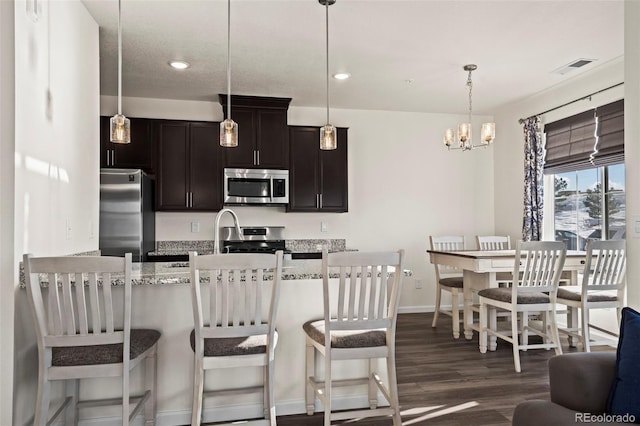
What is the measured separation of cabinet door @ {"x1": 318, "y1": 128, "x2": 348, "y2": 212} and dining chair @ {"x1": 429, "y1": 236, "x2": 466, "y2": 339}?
3.90ft

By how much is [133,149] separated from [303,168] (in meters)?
1.93

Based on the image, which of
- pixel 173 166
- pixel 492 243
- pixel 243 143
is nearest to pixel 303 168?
pixel 243 143

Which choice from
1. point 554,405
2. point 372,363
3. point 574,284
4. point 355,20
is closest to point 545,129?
point 574,284

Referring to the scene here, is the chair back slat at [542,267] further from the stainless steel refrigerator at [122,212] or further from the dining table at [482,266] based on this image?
the stainless steel refrigerator at [122,212]

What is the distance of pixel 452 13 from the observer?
3.02 m

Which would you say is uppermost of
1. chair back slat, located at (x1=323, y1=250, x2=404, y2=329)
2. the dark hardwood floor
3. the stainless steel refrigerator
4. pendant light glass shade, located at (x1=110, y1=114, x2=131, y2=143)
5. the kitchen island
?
pendant light glass shade, located at (x1=110, y1=114, x2=131, y2=143)

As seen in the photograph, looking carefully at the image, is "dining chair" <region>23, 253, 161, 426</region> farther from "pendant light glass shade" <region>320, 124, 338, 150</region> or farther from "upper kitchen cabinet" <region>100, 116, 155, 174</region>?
"upper kitchen cabinet" <region>100, 116, 155, 174</region>

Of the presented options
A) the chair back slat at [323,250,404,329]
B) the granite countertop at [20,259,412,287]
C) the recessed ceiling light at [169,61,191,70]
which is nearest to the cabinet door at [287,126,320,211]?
the recessed ceiling light at [169,61,191,70]

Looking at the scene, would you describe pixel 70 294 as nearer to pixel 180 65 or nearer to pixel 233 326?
pixel 233 326

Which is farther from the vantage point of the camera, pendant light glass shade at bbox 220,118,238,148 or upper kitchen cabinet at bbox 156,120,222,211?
upper kitchen cabinet at bbox 156,120,222,211

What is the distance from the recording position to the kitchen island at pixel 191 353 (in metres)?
2.42

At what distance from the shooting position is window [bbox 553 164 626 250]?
4098mm

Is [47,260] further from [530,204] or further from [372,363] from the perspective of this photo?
[530,204]

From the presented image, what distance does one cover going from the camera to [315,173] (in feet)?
16.8
